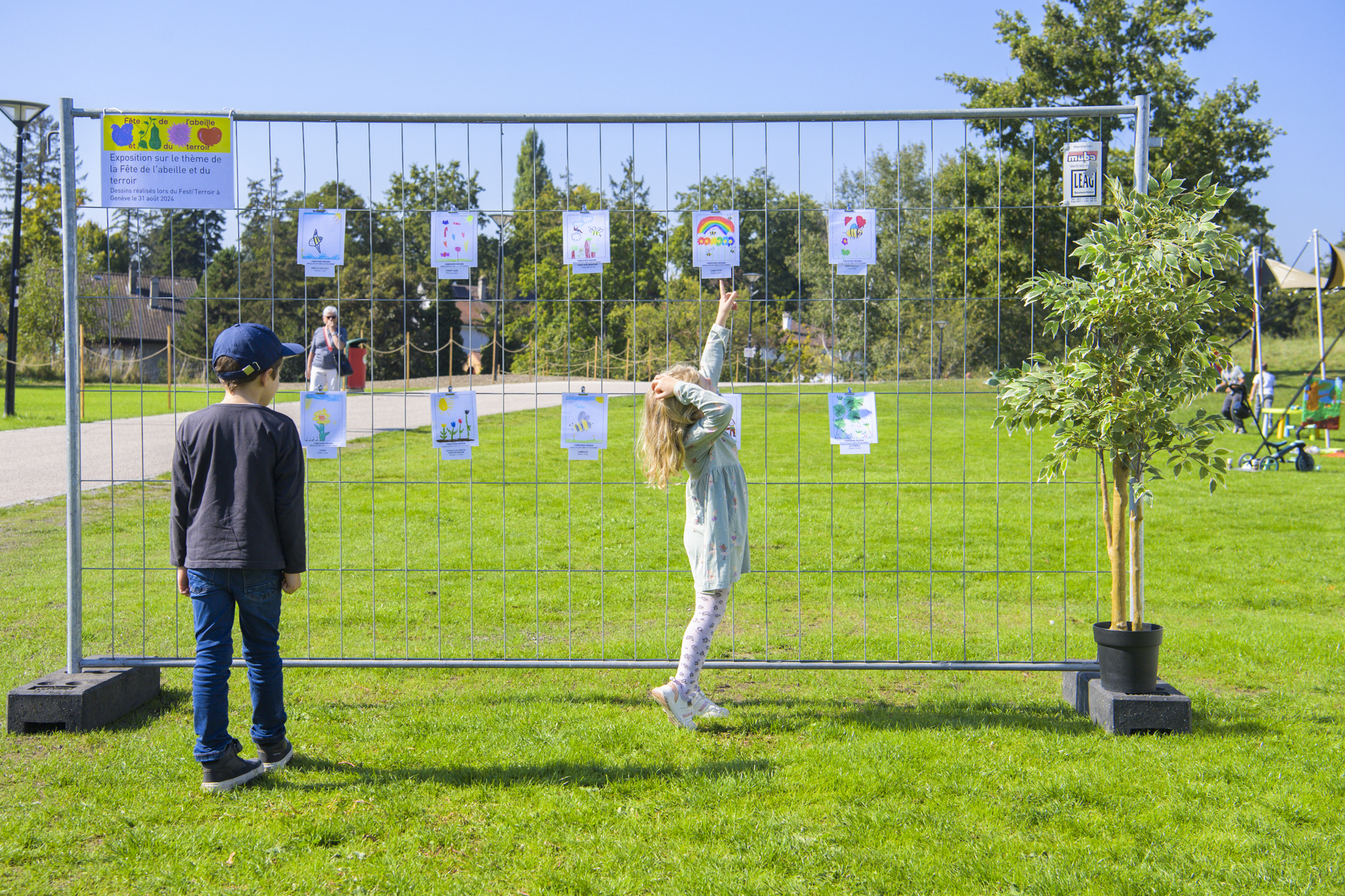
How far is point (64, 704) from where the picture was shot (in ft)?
13.6

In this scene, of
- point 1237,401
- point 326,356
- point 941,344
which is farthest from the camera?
point 1237,401

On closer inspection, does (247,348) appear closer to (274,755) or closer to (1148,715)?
(274,755)

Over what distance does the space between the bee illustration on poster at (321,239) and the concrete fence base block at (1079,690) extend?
4.01m

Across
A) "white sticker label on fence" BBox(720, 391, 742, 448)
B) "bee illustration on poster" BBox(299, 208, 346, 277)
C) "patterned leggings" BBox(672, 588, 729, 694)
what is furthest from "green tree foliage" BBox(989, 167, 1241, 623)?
"bee illustration on poster" BBox(299, 208, 346, 277)

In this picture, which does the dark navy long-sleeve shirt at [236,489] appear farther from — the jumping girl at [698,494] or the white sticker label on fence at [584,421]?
the jumping girl at [698,494]

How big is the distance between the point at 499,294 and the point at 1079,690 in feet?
10.9

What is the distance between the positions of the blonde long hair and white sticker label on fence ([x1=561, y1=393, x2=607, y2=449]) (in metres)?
0.47

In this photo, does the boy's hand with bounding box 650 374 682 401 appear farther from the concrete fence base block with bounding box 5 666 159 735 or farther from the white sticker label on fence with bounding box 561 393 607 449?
the concrete fence base block with bounding box 5 666 159 735

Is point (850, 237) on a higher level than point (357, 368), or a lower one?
higher

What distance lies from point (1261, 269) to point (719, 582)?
19.7 meters

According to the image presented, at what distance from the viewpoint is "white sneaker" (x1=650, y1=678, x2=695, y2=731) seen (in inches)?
164

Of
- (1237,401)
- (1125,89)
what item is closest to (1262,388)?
(1237,401)

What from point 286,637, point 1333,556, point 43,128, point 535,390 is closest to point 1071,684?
point 535,390

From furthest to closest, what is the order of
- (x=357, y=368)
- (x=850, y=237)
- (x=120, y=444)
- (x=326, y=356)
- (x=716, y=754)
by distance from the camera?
1. (x=120, y=444)
2. (x=357, y=368)
3. (x=326, y=356)
4. (x=850, y=237)
5. (x=716, y=754)
